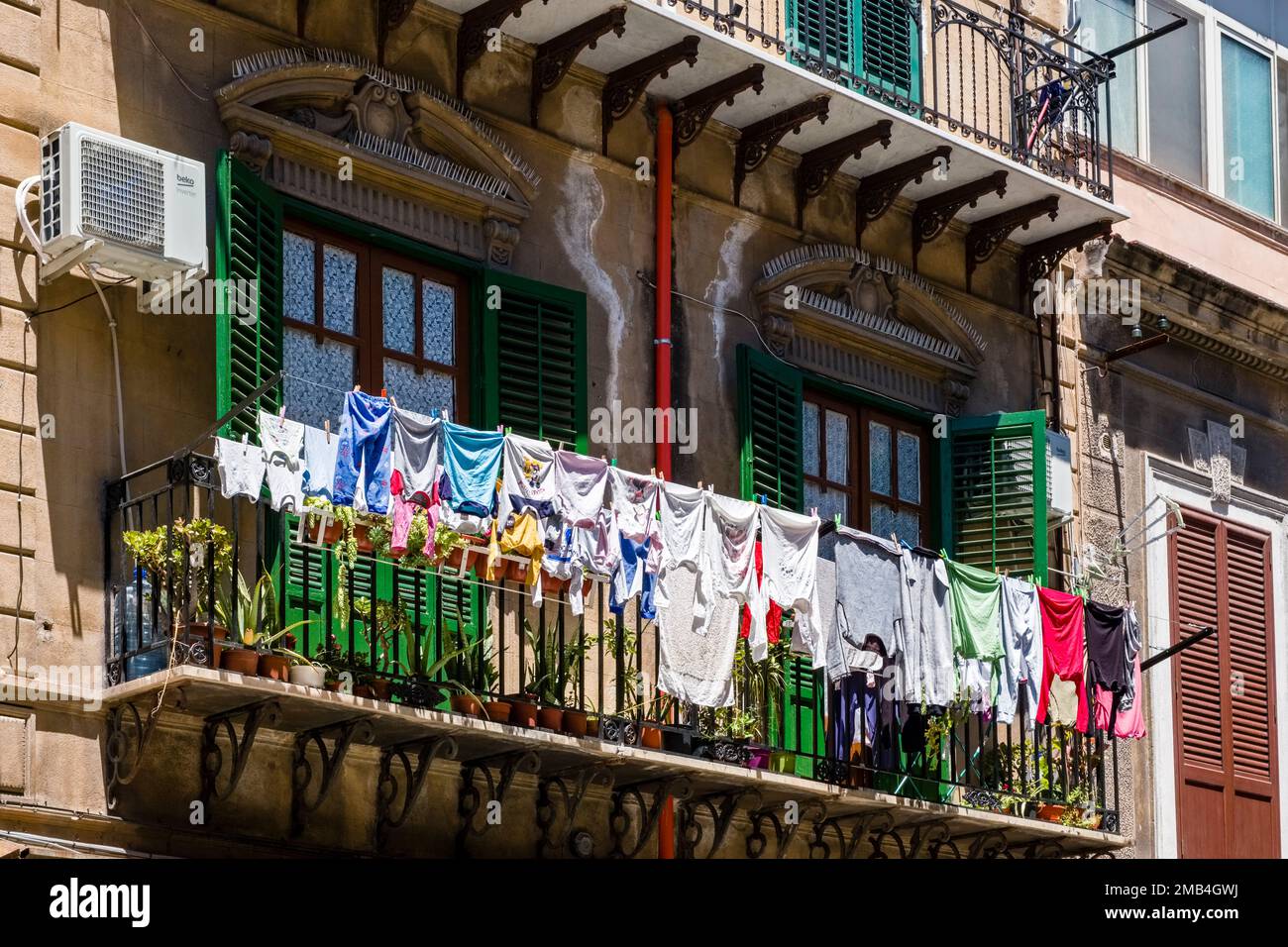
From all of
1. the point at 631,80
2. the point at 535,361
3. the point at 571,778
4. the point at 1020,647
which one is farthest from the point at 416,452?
the point at 1020,647

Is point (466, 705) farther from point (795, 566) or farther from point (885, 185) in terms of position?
point (885, 185)

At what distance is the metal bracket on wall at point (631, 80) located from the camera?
16.8 metres

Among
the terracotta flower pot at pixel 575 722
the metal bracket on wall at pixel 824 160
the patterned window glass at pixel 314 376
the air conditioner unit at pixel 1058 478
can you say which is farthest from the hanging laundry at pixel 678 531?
the air conditioner unit at pixel 1058 478

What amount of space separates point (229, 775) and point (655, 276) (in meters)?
4.86

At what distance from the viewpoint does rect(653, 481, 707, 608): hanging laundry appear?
1512 cm

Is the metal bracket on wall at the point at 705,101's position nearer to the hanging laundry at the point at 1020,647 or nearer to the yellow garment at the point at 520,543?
the hanging laundry at the point at 1020,647

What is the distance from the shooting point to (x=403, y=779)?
1470cm

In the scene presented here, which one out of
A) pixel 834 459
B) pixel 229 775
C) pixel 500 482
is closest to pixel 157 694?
pixel 229 775

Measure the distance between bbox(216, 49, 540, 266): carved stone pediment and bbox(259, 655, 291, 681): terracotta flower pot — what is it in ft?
9.81

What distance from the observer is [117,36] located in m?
14.4

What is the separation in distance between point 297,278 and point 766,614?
3.35m
